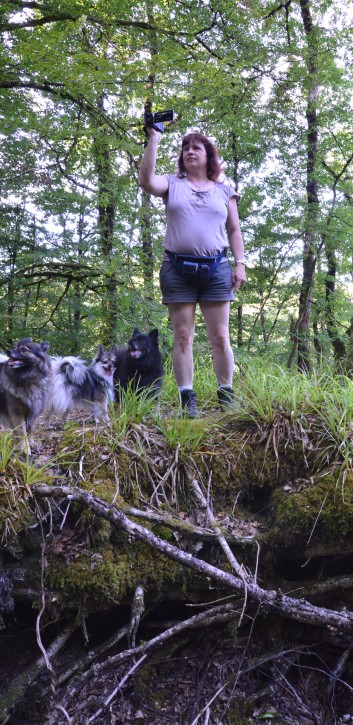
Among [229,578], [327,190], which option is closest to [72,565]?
[229,578]

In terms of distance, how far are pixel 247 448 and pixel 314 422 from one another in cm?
48

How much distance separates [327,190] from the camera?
9.24 m

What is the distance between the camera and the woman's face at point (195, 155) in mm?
3422

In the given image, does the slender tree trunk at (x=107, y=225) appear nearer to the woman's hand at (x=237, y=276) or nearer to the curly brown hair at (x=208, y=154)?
the curly brown hair at (x=208, y=154)

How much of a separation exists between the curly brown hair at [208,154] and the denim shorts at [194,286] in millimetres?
753

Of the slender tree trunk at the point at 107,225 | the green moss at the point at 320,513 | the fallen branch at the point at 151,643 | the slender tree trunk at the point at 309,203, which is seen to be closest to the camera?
the fallen branch at the point at 151,643

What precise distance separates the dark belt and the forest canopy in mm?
2904

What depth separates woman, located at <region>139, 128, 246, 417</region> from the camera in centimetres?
331

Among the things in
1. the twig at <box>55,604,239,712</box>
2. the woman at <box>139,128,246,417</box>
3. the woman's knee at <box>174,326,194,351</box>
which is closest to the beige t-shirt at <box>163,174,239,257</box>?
the woman at <box>139,128,246,417</box>

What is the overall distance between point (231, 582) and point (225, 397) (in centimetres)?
165

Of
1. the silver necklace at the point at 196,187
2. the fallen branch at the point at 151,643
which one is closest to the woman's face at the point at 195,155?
the silver necklace at the point at 196,187

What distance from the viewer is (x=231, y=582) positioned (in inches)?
83.6

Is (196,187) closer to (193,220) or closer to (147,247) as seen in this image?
(193,220)

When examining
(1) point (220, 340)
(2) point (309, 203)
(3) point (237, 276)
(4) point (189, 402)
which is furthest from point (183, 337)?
(2) point (309, 203)
